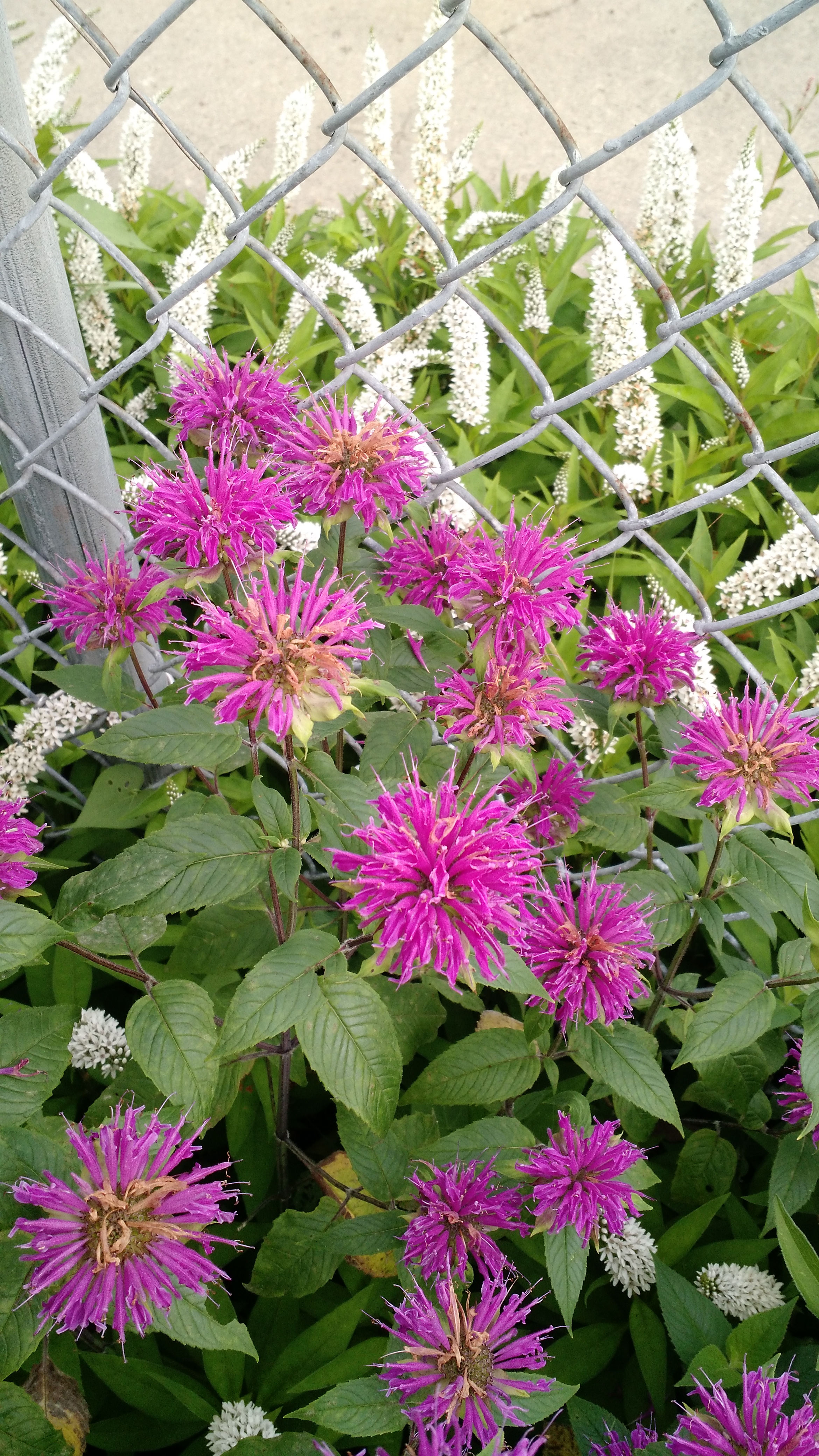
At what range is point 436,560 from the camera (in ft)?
4.10

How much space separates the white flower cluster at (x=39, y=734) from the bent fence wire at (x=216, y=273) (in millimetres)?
134

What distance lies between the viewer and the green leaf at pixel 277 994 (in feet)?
3.10

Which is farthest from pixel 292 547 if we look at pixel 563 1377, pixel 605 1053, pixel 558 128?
pixel 563 1377

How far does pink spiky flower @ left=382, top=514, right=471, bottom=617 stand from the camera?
1.25 metres

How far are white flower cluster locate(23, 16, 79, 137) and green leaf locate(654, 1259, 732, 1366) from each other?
269cm

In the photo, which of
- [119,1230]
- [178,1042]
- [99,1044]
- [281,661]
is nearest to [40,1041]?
[178,1042]

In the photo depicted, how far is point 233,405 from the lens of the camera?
A: 1195 mm

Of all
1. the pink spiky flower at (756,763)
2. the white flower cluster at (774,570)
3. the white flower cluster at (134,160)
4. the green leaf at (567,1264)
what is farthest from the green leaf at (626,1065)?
the white flower cluster at (134,160)

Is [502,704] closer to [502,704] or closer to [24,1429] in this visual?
[502,704]

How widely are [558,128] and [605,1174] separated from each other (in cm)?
103

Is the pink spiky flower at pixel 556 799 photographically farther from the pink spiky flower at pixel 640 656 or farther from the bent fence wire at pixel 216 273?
the bent fence wire at pixel 216 273

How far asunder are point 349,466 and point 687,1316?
3.52ft

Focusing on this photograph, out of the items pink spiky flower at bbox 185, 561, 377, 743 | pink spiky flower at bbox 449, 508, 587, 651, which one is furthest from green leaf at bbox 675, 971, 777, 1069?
pink spiky flower at bbox 185, 561, 377, 743

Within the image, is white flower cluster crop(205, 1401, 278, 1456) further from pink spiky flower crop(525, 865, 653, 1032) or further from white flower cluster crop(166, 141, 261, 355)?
white flower cluster crop(166, 141, 261, 355)
